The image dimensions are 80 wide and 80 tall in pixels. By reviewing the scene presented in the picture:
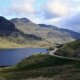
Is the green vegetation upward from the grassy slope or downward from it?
upward

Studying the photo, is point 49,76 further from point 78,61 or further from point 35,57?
point 35,57

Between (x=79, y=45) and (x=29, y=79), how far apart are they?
239ft

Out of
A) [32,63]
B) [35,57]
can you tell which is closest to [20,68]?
[32,63]

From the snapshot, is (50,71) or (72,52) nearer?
(50,71)

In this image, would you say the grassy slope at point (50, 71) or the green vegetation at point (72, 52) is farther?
the green vegetation at point (72, 52)

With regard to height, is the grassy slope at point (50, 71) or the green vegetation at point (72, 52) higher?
the green vegetation at point (72, 52)

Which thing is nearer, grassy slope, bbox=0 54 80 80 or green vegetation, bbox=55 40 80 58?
grassy slope, bbox=0 54 80 80

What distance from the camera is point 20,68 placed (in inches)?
5974

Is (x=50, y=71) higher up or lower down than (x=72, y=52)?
lower down

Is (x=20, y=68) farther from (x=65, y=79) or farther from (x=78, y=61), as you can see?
(x=65, y=79)

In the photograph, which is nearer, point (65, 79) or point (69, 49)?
point (65, 79)

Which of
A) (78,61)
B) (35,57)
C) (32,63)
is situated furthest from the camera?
(35,57)

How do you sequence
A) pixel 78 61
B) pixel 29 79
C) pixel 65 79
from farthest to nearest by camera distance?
pixel 78 61 → pixel 29 79 → pixel 65 79

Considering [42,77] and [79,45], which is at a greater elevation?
[79,45]
